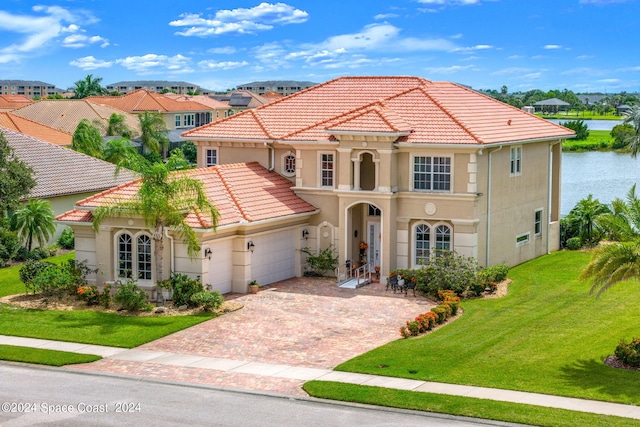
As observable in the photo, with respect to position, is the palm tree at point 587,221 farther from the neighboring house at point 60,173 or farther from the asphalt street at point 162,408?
the asphalt street at point 162,408

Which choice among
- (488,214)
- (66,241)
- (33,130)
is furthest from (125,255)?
(33,130)

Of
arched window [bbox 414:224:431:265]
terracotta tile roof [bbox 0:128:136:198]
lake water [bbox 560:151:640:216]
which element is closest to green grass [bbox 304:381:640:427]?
arched window [bbox 414:224:431:265]

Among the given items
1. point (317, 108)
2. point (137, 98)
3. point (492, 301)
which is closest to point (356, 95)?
point (317, 108)

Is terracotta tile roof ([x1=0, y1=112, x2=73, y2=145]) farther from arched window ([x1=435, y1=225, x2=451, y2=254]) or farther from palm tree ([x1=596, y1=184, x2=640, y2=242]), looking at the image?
palm tree ([x1=596, y1=184, x2=640, y2=242])

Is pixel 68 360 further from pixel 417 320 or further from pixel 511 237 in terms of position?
pixel 511 237

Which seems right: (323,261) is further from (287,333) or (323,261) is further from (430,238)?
(287,333)

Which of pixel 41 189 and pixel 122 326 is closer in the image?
pixel 122 326
